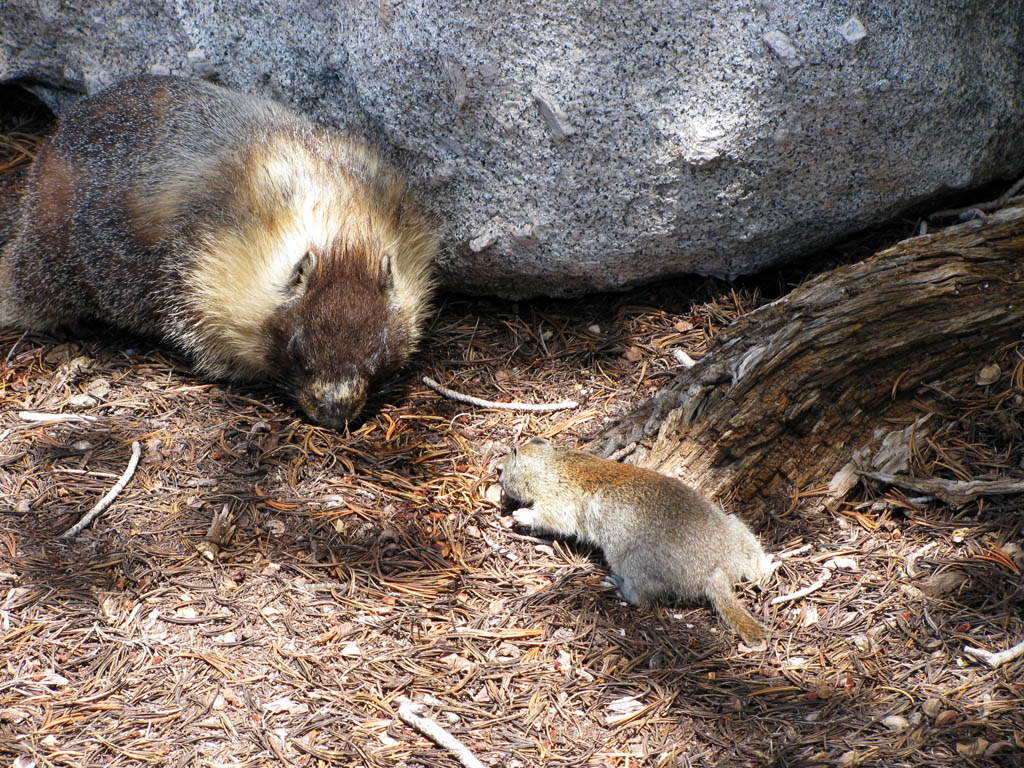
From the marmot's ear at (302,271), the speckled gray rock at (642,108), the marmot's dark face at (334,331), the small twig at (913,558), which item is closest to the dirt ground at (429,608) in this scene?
the small twig at (913,558)

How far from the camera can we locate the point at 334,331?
4.71 metres

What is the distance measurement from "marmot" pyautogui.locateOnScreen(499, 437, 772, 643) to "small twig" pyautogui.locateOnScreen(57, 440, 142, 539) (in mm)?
1861

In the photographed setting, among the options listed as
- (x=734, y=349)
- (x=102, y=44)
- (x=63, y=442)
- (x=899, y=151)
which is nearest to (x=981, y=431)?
(x=734, y=349)

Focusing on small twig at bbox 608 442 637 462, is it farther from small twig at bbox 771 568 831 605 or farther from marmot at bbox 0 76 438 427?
marmot at bbox 0 76 438 427

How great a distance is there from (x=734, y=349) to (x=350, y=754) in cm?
255

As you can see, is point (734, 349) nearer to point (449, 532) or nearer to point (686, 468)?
point (686, 468)

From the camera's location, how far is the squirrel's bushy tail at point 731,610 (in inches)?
146

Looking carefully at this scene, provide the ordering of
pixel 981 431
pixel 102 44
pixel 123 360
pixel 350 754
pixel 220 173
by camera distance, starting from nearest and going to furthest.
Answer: pixel 350 754
pixel 981 431
pixel 220 173
pixel 123 360
pixel 102 44

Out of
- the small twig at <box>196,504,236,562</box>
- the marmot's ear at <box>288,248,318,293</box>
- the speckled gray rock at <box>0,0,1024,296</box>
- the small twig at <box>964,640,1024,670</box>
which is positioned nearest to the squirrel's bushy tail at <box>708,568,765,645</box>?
the small twig at <box>964,640,1024,670</box>

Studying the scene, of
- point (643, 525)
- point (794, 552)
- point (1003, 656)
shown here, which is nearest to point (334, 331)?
point (643, 525)

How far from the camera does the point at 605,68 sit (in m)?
4.62

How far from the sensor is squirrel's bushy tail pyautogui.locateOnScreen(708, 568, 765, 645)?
146 inches

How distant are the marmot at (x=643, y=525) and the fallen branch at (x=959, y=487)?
0.76m

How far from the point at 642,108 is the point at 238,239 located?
2.31 metres
